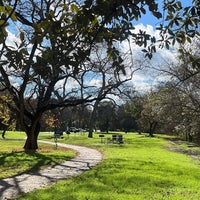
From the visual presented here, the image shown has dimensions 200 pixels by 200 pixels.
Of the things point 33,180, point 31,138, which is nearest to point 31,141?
point 31,138

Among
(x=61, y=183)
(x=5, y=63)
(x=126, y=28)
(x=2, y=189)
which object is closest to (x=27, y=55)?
(x=5, y=63)

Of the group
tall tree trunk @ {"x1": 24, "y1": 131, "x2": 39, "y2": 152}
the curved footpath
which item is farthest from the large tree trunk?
the curved footpath

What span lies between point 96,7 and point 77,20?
20cm

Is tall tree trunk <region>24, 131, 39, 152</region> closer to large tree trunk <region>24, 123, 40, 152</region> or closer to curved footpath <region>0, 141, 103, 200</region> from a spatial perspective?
large tree trunk <region>24, 123, 40, 152</region>

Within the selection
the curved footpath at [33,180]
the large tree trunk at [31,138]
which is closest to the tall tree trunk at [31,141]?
the large tree trunk at [31,138]

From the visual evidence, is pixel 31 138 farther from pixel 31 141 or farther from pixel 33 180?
pixel 33 180

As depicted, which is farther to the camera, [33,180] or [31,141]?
[31,141]

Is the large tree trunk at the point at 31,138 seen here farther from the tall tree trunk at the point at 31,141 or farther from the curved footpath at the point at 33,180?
the curved footpath at the point at 33,180

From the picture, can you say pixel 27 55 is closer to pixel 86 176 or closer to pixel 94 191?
pixel 94 191

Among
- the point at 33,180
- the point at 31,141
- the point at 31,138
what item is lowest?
the point at 33,180

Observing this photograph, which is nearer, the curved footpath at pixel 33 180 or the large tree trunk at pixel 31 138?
the curved footpath at pixel 33 180

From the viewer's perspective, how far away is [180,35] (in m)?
3.91

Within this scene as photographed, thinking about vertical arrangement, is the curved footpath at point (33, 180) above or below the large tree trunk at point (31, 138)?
below

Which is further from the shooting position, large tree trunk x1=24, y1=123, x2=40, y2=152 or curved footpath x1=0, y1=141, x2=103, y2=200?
large tree trunk x1=24, y1=123, x2=40, y2=152
